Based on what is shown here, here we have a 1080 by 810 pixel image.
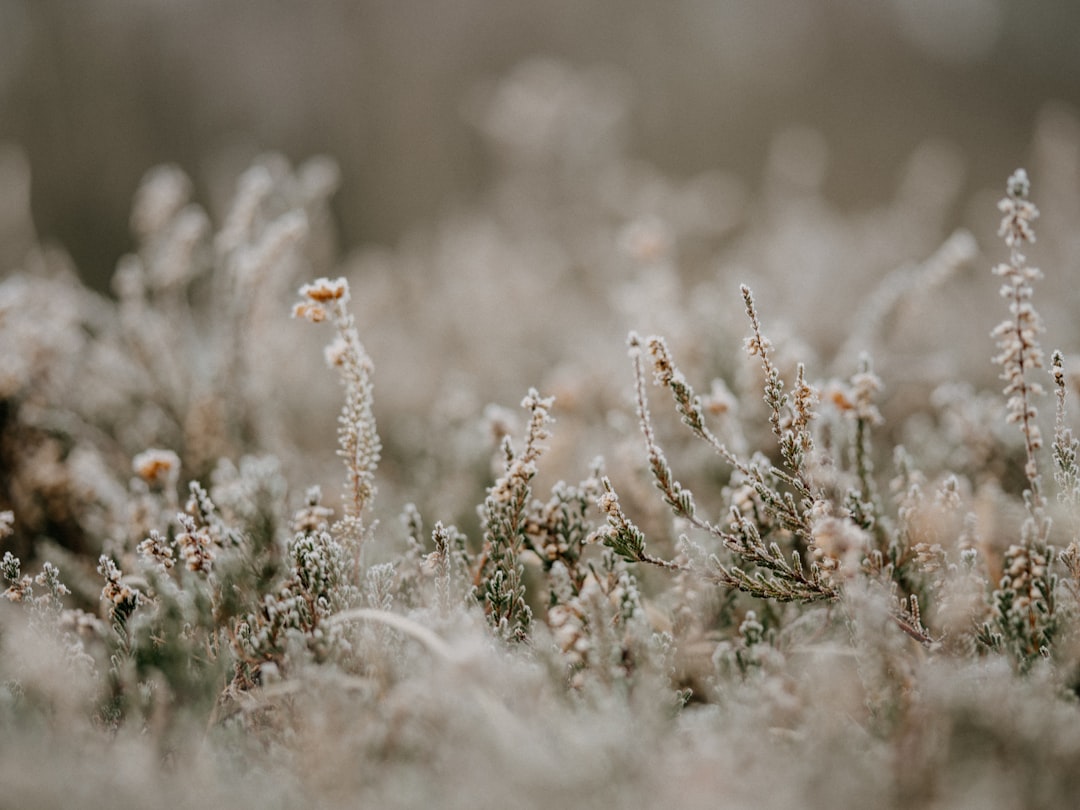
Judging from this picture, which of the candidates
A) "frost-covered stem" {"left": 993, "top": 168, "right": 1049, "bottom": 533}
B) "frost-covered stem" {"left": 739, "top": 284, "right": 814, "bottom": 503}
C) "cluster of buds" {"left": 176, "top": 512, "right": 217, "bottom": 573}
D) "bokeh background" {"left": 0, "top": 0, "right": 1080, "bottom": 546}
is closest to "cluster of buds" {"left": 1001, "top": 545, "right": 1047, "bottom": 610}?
"frost-covered stem" {"left": 993, "top": 168, "right": 1049, "bottom": 533}

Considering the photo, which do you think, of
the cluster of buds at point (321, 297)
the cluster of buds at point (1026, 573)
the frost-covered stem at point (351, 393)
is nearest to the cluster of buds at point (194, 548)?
the frost-covered stem at point (351, 393)

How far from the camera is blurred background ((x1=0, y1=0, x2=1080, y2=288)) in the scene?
18.7 feet

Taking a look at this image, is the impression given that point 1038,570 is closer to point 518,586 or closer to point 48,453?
point 518,586

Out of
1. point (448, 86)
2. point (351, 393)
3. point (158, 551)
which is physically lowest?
point (158, 551)

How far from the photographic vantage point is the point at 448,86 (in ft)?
22.5

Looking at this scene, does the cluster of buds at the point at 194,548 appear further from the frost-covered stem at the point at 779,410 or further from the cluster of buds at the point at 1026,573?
the cluster of buds at the point at 1026,573

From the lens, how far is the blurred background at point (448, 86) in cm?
571

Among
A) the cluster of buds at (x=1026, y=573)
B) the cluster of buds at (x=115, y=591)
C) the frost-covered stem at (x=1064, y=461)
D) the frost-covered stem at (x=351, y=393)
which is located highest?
the frost-covered stem at (x=351, y=393)

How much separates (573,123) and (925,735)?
3357 mm

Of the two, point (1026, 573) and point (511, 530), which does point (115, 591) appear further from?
point (1026, 573)

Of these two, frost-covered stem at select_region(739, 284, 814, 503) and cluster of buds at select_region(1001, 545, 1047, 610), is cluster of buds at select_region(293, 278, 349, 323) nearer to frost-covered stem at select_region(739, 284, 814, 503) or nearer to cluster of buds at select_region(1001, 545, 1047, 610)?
frost-covered stem at select_region(739, 284, 814, 503)

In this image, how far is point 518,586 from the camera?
3.23 ft

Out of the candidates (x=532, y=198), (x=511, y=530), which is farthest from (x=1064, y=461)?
(x=532, y=198)

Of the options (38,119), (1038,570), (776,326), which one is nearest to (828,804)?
(1038,570)
